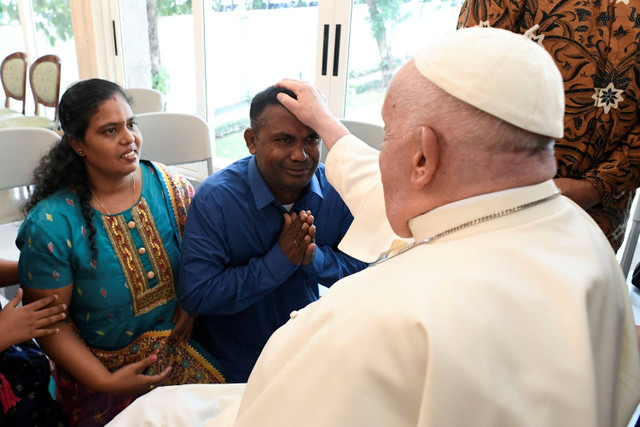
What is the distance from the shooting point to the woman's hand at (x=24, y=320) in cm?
144

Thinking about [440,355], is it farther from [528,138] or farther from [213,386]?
[213,386]

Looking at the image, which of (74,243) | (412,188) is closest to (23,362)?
(74,243)

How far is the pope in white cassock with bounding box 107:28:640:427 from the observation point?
2.49 feet

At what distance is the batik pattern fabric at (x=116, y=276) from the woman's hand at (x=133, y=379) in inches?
2.9

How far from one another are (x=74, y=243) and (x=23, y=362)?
1.27 ft

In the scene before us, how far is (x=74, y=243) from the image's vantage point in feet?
5.21

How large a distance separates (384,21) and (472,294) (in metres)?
3.33

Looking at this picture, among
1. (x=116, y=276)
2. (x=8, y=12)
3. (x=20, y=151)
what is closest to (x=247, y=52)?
(x=20, y=151)

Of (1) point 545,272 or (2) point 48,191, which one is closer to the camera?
(1) point 545,272

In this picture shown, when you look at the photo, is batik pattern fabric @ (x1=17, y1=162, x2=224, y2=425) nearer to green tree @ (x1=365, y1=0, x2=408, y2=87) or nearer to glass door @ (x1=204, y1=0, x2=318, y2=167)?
green tree @ (x1=365, y1=0, x2=408, y2=87)

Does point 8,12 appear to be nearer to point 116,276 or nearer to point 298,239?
point 116,276

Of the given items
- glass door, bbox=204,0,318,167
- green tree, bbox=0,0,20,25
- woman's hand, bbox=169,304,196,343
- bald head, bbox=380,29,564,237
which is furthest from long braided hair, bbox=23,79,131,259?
green tree, bbox=0,0,20,25

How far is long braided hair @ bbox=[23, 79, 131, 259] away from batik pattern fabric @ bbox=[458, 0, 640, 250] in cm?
129

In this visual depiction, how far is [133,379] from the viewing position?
1604 millimetres
